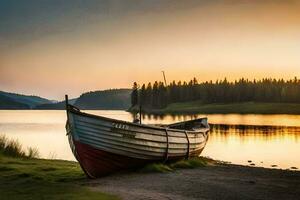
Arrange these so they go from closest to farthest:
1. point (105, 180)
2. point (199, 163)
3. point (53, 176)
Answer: point (105, 180), point (53, 176), point (199, 163)

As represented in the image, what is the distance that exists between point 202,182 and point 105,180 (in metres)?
4.63

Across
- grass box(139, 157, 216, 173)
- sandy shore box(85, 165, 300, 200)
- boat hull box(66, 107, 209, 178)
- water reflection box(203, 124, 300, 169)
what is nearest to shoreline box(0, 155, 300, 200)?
sandy shore box(85, 165, 300, 200)

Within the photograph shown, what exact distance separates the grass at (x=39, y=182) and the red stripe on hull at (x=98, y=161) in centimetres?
71

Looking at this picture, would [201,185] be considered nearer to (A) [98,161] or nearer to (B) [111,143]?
(B) [111,143]

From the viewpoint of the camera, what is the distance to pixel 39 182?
64.4ft

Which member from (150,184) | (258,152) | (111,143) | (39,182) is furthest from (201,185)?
(258,152)

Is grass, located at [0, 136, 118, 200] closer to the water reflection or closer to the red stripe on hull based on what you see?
the red stripe on hull

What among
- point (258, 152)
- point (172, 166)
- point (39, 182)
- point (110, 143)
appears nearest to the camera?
point (39, 182)

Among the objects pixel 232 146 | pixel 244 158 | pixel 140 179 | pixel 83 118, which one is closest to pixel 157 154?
pixel 140 179

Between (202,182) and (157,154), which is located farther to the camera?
(157,154)

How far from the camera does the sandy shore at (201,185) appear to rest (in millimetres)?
17375

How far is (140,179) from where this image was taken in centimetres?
2119

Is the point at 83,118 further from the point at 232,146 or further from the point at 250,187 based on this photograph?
the point at 232,146

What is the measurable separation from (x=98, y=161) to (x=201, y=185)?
5562 millimetres
